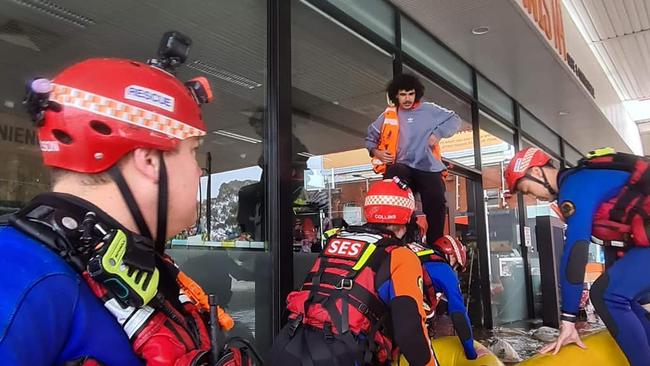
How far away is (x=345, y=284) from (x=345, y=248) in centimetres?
20

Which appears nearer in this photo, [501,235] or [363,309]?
[363,309]

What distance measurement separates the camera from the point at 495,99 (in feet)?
26.9

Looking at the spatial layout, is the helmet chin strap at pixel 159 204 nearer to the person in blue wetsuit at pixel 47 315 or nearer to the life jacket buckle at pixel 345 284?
the person in blue wetsuit at pixel 47 315

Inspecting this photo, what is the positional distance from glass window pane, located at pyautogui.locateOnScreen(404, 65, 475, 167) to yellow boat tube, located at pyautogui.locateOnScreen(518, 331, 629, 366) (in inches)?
137

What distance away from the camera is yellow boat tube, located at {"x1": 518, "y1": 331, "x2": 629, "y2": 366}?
2723 mm

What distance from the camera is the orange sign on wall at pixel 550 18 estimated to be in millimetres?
5863

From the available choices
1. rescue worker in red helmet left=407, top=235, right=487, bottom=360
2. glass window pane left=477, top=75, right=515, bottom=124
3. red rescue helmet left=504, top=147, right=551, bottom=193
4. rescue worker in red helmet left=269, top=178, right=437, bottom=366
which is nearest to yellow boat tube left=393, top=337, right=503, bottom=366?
rescue worker in red helmet left=407, top=235, right=487, bottom=360

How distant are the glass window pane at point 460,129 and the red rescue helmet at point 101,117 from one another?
5159 millimetres

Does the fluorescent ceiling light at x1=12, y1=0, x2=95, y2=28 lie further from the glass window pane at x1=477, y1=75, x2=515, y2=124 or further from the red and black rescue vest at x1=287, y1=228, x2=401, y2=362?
the glass window pane at x1=477, y1=75, x2=515, y2=124

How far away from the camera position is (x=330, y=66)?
4922 mm

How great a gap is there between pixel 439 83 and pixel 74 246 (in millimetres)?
5993

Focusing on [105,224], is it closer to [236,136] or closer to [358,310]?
[358,310]

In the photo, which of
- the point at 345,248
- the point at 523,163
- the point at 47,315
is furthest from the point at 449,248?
the point at 47,315

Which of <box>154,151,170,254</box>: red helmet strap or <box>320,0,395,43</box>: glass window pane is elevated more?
<box>320,0,395,43</box>: glass window pane
